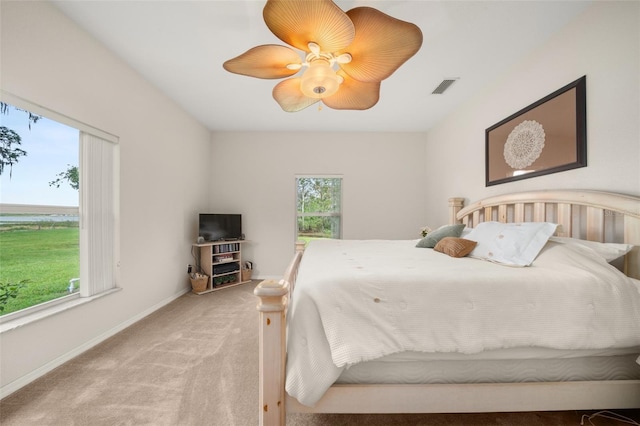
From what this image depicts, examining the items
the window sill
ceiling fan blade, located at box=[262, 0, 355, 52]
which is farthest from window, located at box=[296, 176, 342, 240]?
ceiling fan blade, located at box=[262, 0, 355, 52]

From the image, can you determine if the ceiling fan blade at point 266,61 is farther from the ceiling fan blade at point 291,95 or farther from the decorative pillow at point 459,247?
the decorative pillow at point 459,247

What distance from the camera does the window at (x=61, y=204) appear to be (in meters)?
1.70

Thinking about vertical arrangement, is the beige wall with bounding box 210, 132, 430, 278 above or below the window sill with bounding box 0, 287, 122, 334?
above

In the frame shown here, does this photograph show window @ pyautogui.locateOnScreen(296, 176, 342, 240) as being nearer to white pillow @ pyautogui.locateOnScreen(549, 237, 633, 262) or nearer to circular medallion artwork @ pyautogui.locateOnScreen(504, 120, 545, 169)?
circular medallion artwork @ pyautogui.locateOnScreen(504, 120, 545, 169)

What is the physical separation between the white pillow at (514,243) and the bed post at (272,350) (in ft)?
4.60

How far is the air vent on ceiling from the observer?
270cm

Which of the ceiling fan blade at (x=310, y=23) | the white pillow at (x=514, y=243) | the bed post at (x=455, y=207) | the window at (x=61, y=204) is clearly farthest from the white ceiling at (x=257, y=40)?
the white pillow at (x=514, y=243)

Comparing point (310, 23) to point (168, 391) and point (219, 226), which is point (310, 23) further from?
point (219, 226)

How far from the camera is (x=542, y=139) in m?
2.07

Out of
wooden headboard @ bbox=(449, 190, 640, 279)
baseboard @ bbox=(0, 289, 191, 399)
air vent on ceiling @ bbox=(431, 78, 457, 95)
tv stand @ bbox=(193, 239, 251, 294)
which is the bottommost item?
baseboard @ bbox=(0, 289, 191, 399)

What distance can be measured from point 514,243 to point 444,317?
2.92 ft

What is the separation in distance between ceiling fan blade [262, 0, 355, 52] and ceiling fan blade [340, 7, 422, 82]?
101 millimetres

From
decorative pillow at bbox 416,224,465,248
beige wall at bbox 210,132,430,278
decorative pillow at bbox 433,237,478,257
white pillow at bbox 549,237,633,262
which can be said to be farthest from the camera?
beige wall at bbox 210,132,430,278

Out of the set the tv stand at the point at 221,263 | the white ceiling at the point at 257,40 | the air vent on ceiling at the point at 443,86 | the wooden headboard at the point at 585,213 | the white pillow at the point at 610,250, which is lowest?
the tv stand at the point at 221,263
